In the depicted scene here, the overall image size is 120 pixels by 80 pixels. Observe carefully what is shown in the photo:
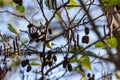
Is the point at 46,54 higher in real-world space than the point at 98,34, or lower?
lower

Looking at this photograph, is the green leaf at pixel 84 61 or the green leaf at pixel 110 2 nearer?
the green leaf at pixel 110 2

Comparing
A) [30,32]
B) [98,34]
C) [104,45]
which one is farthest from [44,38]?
[98,34]

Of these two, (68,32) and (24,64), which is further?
(24,64)

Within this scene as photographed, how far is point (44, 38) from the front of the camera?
1.73m

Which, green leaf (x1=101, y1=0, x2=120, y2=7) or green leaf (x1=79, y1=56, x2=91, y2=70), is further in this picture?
green leaf (x1=79, y1=56, x2=91, y2=70)

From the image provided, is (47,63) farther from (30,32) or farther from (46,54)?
(30,32)

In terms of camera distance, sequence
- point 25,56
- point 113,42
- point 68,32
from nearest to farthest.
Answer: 1. point 68,32
2. point 25,56
3. point 113,42

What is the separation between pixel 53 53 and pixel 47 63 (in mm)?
76

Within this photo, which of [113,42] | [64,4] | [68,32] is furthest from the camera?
[113,42]

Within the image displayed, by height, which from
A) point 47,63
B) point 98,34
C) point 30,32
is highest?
point 98,34

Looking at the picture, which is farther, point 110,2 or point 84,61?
point 84,61

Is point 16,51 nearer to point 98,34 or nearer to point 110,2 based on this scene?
point 110,2

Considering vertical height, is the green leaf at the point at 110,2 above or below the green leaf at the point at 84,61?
above

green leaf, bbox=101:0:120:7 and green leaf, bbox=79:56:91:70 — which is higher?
green leaf, bbox=101:0:120:7
